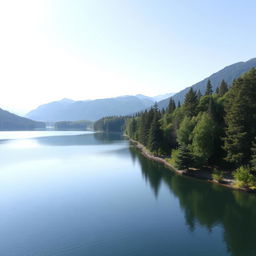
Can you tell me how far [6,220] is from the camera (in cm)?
2764

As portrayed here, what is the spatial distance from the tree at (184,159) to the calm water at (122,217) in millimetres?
3127

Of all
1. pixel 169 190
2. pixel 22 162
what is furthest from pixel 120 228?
pixel 22 162

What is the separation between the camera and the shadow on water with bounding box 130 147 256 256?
76.6 feet

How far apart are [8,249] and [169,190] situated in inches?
1055

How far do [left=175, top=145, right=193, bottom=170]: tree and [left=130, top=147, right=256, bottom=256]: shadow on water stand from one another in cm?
265

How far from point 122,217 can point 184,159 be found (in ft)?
79.6

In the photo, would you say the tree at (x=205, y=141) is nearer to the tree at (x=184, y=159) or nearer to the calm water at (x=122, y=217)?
the tree at (x=184, y=159)

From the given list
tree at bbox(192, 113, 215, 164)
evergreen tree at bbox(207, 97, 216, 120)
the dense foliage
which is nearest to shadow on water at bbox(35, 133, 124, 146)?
the dense foliage

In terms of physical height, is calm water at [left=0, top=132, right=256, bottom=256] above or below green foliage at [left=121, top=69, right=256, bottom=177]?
below

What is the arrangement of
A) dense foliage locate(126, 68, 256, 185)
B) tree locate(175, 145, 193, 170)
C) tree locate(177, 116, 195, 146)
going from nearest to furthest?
dense foliage locate(126, 68, 256, 185)
tree locate(175, 145, 193, 170)
tree locate(177, 116, 195, 146)

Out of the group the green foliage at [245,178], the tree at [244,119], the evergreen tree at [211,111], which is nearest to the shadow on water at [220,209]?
the green foliage at [245,178]

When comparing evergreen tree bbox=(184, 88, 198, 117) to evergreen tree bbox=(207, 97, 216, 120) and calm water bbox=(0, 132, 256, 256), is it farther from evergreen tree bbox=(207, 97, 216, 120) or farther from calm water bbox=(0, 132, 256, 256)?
Answer: calm water bbox=(0, 132, 256, 256)

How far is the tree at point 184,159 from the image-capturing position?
47812 millimetres

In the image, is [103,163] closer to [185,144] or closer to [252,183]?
[185,144]
